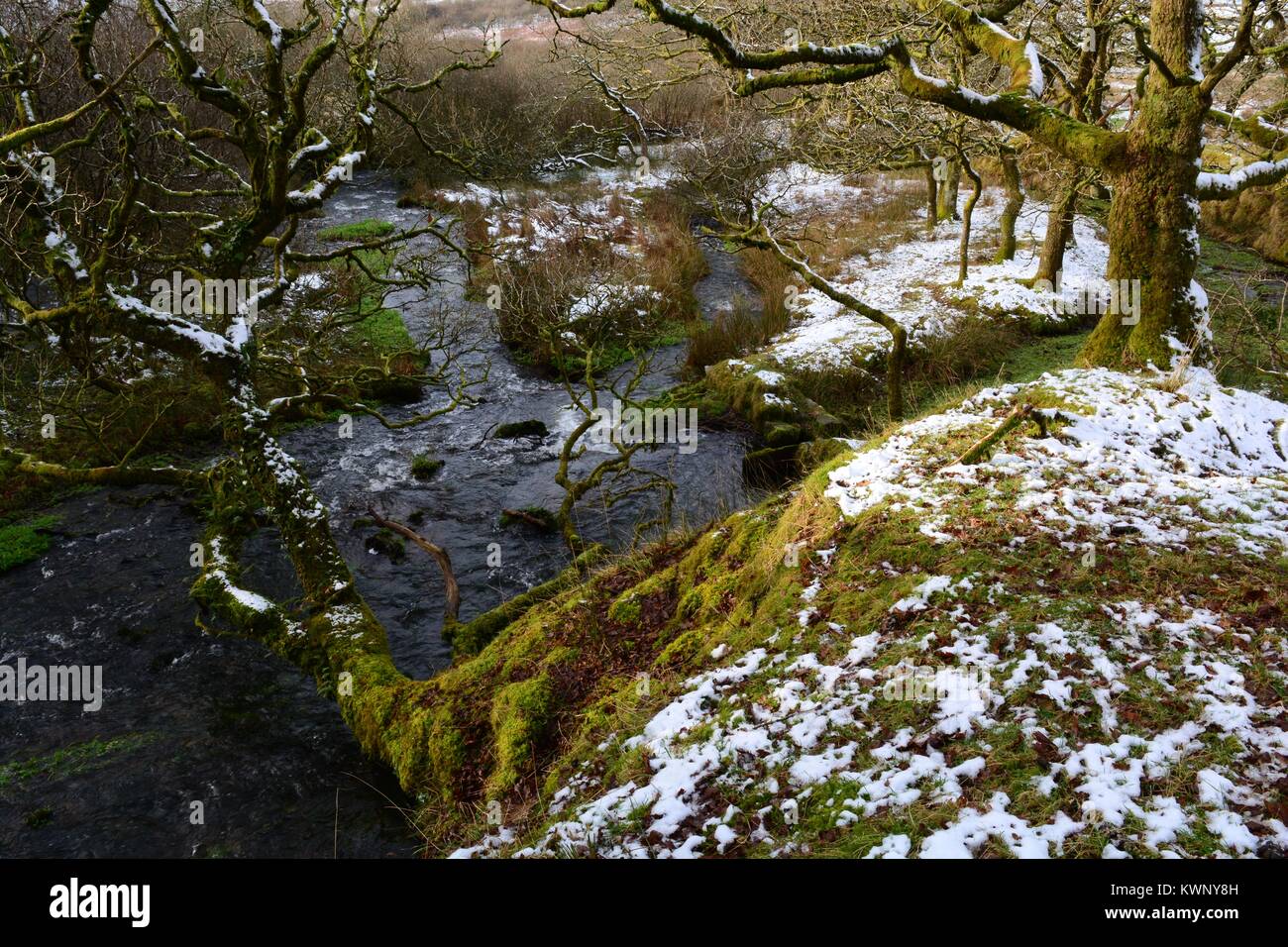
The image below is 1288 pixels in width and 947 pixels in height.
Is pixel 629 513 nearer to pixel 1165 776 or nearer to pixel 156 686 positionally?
pixel 156 686

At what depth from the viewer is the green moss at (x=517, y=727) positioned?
4.91m

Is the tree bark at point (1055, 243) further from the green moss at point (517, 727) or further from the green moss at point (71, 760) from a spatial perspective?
the green moss at point (71, 760)

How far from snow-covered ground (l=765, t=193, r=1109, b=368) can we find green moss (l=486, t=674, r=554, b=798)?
403 inches

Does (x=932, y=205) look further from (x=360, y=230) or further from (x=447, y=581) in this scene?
(x=447, y=581)

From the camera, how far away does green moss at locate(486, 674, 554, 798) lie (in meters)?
4.91

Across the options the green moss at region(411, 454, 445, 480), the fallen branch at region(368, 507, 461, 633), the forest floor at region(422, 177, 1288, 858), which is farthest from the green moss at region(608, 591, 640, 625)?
the green moss at region(411, 454, 445, 480)

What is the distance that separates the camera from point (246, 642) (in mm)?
8398

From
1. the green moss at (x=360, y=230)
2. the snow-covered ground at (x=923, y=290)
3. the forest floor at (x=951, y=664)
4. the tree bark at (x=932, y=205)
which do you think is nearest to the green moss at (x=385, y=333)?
the green moss at (x=360, y=230)

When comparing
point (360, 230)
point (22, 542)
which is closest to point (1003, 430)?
point (22, 542)

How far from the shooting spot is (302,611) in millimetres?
8000

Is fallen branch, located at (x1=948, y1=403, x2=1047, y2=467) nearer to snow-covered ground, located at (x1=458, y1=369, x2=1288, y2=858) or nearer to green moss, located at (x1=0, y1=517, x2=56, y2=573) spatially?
snow-covered ground, located at (x1=458, y1=369, x2=1288, y2=858)

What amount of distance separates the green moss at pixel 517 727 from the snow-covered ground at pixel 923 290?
33.5ft
